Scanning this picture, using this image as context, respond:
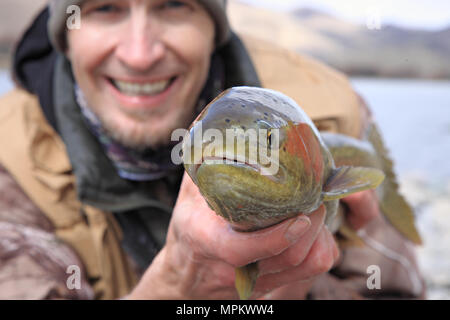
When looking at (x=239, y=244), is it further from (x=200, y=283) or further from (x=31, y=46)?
(x=31, y=46)

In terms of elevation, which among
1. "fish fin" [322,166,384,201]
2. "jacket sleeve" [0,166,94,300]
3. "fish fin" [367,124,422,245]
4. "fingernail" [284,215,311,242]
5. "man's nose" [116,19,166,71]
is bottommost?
"jacket sleeve" [0,166,94,300]

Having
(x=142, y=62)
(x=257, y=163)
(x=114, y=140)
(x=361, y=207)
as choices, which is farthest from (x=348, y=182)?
(x=114, y=140)

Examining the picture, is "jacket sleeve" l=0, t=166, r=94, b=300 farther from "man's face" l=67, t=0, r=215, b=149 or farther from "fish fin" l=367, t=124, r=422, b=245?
"fish fin" l=367, t=124, r=422, b=245

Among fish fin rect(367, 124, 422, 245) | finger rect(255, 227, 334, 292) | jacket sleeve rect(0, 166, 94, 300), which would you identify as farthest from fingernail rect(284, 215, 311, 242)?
jacket sleeve rect(0, 166, 94, 300)

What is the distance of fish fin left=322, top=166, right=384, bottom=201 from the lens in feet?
1.95

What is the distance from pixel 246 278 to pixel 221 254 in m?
0.06

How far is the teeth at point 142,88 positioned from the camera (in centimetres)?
114

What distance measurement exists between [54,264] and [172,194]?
376 mm

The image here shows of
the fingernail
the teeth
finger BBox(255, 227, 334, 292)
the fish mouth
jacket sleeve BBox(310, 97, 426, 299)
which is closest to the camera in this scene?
the fish mouth

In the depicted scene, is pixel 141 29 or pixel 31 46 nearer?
pixel 141 29

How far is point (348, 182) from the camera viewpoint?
2.01ft

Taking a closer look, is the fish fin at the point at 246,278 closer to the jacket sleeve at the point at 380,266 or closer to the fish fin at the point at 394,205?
the fish fin at the point at 394,205

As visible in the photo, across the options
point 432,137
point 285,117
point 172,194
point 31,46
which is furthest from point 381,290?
point 432,137

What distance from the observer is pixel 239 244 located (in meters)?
0.58
